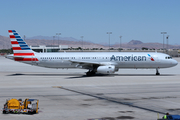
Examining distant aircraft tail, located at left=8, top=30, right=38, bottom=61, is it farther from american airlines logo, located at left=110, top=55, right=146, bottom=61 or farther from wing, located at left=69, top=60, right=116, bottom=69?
american airlines logo, located at left=110, top=55, right=146, bottom=61

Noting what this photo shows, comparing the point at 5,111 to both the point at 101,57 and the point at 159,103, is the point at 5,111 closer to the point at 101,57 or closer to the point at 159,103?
the point at 159,103

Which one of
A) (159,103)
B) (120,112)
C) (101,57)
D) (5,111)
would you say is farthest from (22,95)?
(101,57)

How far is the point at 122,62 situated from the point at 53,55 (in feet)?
41.9

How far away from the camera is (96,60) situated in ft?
153

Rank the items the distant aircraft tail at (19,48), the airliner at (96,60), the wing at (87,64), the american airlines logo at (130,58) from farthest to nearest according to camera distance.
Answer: the distant aircraft tail at (19,48) < the american airlines logo at (130,58) < the airliner at (96,60) < the wing at (87,64)

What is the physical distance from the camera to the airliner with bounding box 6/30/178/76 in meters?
45.0

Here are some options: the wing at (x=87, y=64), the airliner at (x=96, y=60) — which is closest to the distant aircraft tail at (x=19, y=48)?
the airliner at (x=96, y=60)

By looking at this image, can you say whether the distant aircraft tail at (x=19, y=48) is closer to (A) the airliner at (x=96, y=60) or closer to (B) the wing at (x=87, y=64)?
(A) the airliner at (x=96, y=60)

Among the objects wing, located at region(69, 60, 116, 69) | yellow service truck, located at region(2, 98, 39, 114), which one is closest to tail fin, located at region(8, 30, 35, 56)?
wing, located at region(69, 60, 116, 69)

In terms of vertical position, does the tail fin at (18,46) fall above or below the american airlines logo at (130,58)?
above

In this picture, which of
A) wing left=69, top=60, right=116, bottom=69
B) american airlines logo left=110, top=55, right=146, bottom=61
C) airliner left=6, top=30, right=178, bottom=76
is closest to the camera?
wing left=69, top=60, right=116, bottom=69

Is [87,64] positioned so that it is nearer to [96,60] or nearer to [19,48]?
[96,60]

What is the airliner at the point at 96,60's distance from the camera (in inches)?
1773

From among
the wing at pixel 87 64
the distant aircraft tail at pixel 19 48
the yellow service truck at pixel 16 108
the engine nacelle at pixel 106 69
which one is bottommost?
the yellow service truck at pixel 16 108
